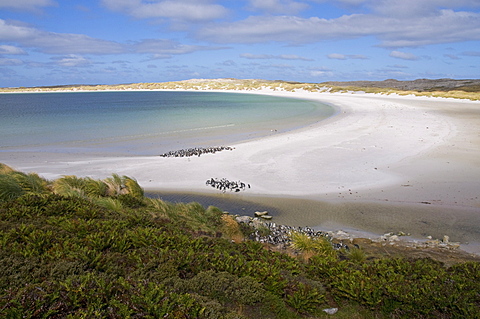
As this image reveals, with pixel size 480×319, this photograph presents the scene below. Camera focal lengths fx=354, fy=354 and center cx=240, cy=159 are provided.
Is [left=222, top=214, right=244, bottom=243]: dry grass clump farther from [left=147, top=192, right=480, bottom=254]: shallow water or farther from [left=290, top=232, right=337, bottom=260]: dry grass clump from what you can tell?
[left=147, top=192, right=480, bottom=254]: shallow water

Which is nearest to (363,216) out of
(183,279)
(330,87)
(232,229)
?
(232,229)

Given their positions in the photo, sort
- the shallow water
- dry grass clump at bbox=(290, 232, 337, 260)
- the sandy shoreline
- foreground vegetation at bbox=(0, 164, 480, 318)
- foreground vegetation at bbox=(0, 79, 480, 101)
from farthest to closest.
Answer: foreground vegetation at bbox=(0, 79, 480, 101) < the sandy shoreline < the shallow water < dry grass clump at bbox=(290, 232, 337, 260) < foreground vegetation at bbox=(0, 164, 480, 318)

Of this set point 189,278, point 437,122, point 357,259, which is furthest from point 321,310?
point 437,122

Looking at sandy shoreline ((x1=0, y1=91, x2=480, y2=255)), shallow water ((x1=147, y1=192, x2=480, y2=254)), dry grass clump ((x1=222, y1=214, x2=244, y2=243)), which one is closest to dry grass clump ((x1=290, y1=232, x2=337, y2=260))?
dry grass clump ((x1=222, y1=214, x2=244, y2=243))

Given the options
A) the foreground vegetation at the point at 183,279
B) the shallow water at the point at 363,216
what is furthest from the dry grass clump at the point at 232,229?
the foreground vegetation at the point at 183,279

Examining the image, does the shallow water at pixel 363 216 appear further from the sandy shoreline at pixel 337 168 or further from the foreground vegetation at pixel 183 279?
the foreground vegetation at pixel 183 279

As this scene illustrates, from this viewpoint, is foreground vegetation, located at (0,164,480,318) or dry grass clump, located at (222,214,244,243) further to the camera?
dry grass clump, located at (222,214,244,243)

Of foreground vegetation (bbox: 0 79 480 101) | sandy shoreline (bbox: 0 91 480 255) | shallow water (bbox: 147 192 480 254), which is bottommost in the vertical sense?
shallow water (bbox: 147 192 480 254)

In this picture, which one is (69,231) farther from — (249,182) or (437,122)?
(437,122)
